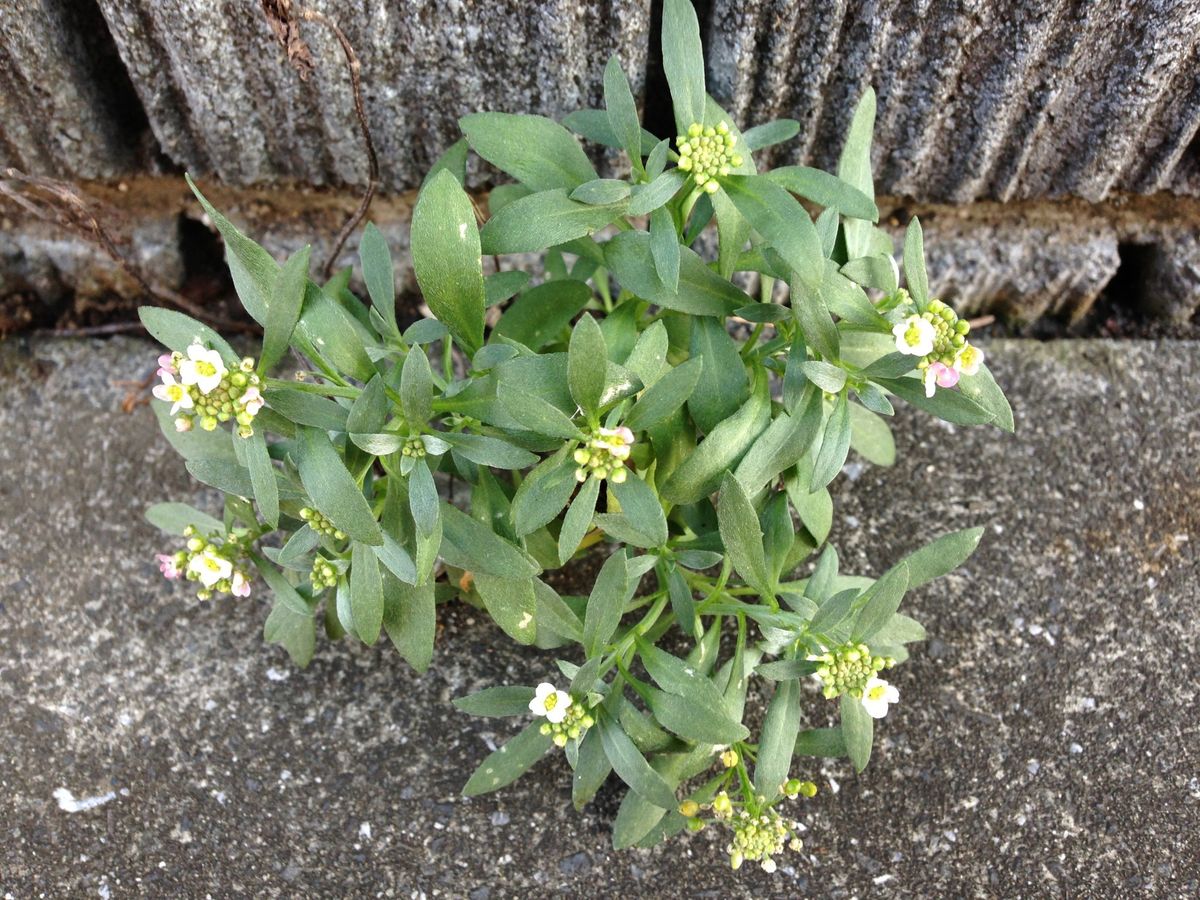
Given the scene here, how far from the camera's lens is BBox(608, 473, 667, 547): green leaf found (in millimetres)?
1726

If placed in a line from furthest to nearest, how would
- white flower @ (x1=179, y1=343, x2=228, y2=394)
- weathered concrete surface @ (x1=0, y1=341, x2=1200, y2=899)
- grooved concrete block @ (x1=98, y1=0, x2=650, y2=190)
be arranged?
A: grooved concrete block @ (x1=98, y1=0, x2=650, y2=190)
weathered concrete surface @ (x1=0, y1=341, x2=1200, y2=899)
white flower @ (x1=179, y1=343, x2=228, y2=394)

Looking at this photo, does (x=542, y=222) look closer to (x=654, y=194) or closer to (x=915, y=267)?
(x=654, y=194)

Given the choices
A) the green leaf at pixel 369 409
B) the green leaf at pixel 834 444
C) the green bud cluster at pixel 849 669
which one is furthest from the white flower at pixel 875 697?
the green leaf at pixel 369 409

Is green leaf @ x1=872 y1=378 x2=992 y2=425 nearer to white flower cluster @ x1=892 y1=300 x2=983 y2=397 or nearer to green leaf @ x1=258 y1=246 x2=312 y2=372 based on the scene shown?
white flower cluster @ x1=892 y1=300 x2=983 y2=397

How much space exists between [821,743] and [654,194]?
1.01 metres

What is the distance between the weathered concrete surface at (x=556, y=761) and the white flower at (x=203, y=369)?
92 centimetres

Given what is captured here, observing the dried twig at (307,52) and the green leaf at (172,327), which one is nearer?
the green leaf at (172,327)

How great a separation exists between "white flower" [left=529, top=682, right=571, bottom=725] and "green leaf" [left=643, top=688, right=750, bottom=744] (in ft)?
0.52

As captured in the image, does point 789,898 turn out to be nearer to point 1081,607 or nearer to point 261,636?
point 1081,607

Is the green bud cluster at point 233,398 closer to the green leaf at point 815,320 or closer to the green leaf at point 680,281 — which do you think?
the green leaf at point 680,281

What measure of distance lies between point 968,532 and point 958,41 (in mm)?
1031

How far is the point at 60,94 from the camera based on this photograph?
93.4 inches

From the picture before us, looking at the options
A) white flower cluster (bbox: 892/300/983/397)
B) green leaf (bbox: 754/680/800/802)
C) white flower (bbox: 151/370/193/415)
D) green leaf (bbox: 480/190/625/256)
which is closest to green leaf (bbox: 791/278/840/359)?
white flower cluster (bbox: 892/300/983/397)

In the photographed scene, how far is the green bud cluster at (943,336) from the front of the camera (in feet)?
5.44
